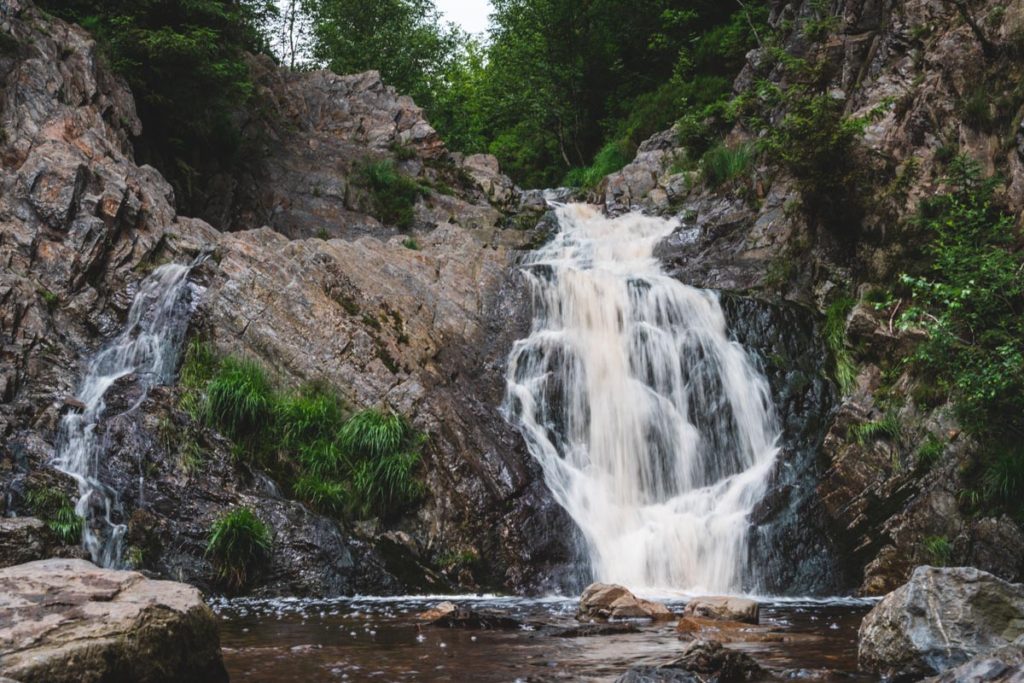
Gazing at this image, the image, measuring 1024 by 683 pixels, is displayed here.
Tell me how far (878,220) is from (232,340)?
12495mm

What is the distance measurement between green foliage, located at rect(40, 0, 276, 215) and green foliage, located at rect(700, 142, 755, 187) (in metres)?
12.3

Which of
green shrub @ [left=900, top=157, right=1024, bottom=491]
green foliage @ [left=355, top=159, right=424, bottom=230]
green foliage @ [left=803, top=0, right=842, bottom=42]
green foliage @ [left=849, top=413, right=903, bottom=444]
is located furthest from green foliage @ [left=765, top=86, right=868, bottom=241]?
green foliage @ [left=355, top=159, right=424, bottom=230]

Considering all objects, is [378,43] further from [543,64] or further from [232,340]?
[232,340]

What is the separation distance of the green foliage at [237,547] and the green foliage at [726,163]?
15952 millimetres

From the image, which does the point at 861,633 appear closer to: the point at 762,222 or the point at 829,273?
the point at 829,273

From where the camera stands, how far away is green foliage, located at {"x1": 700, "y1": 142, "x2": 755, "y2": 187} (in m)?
22.3

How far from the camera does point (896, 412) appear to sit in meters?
13.5

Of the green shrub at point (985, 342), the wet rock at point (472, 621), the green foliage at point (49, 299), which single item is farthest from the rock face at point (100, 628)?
the green foliage at point (49, 299)

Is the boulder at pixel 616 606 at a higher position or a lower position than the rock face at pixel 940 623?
lower

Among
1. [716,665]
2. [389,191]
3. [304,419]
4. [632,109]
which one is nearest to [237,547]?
[304,419]

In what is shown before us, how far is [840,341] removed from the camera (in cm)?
1536

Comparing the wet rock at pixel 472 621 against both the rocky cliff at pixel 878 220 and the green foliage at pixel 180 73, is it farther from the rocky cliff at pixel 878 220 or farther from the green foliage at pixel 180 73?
the green foliage at pixel 180 73

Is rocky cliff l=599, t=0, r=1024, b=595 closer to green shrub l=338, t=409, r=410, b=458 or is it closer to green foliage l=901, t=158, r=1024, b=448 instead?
green foliage l=901, t=158, r=1024, b=448

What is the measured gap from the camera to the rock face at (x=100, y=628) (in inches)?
193
